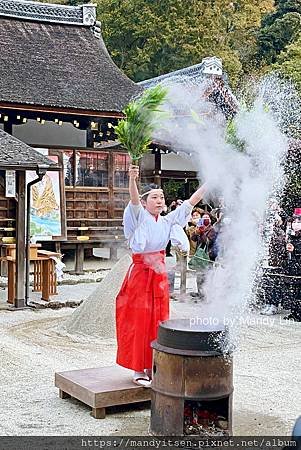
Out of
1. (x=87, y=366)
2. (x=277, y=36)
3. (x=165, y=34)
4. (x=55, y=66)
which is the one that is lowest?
(x=87, y=366)

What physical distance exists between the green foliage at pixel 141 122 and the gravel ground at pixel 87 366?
1.94m

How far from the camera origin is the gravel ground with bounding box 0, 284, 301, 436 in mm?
4773

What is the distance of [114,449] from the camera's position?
4258mm

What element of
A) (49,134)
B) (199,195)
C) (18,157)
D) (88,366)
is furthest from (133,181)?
(49,134)

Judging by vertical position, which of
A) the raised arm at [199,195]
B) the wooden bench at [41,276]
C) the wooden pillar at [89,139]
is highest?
the wooden pillar at [89,139]

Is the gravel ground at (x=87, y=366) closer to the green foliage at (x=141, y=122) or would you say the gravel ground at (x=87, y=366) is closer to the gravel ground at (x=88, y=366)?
the gravel ground at (x=88, y=366)

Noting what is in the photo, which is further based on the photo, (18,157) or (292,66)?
(292,66)

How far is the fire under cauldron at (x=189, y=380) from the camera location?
13.8ft

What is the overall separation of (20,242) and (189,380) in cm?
586

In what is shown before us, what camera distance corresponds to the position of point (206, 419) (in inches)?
176

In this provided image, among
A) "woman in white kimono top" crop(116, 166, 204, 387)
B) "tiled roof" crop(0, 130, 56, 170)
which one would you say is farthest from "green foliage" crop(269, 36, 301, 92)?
"woman in white kimono top" crop(116, 166, 204, 387)

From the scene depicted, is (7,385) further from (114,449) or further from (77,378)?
(114,449)

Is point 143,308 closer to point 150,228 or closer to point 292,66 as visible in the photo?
point 150,228

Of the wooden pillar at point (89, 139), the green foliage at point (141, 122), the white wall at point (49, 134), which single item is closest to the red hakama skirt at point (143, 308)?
the green foliage at point (141, 122)
